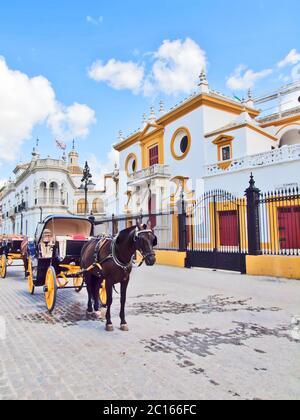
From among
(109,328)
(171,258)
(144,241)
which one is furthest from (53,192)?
(144,241)

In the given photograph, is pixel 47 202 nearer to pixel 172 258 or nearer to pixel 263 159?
pixel 172 258

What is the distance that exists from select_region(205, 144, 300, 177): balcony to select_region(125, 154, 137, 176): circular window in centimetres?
1196

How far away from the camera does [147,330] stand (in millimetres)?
4965

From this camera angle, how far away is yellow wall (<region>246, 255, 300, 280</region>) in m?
10.2

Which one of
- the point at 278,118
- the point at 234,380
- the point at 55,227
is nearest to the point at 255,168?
the point at 278,118

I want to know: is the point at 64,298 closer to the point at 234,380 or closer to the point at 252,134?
the point at 234,380

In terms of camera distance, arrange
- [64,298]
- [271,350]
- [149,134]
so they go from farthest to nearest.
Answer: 1. [149,134]
2. [64,298]
3. [271,350]

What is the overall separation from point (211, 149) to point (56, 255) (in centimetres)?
1693

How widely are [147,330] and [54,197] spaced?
133 feet

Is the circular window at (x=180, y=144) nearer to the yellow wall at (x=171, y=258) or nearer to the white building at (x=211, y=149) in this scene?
the white building at (x=211, y=149)

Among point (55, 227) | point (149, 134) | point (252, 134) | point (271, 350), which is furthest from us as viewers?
point (149, 134)

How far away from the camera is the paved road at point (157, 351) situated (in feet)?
9.86

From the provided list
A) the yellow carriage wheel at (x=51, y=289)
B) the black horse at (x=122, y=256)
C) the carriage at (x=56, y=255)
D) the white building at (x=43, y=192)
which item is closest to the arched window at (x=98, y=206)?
the white building at (x=43, y=192)

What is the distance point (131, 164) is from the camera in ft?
103
